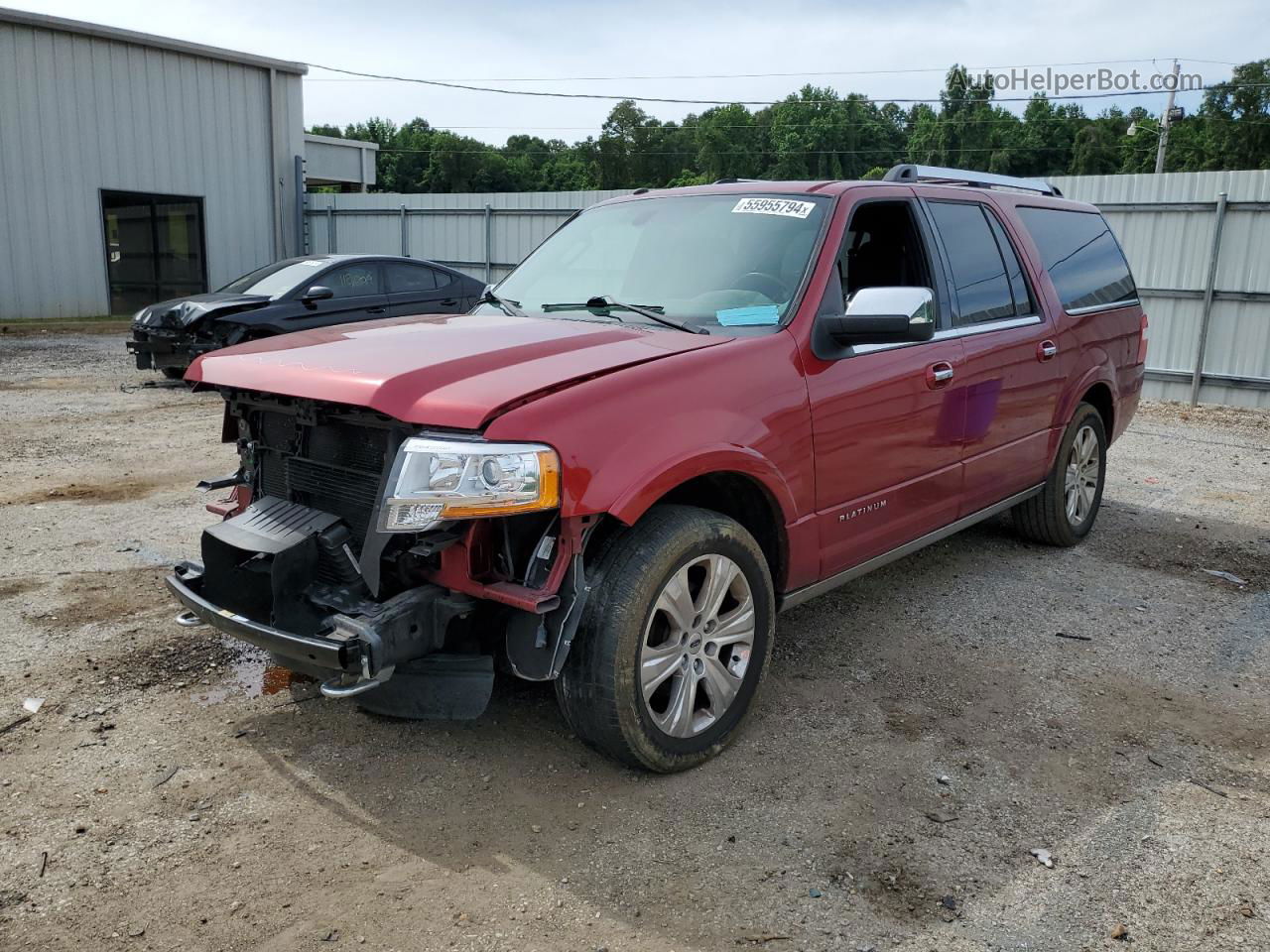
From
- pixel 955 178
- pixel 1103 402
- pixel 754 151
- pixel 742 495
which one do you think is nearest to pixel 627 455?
pixel 742 495

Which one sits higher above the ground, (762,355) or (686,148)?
(686,148)

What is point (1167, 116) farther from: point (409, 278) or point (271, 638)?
point (271, 638)

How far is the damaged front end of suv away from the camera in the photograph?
2.84 metres

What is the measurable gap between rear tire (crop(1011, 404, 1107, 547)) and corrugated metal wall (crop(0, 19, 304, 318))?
19.1 m

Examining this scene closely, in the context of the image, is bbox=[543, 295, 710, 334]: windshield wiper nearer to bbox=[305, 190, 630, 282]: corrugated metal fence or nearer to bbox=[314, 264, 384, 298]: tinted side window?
bbox=[314, 264, 384, 298]: tinted side window

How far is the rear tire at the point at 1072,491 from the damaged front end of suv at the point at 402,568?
3.71 meters

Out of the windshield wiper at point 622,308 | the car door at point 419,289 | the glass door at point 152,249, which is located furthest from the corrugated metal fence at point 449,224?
the windshield wiper at point 622,308

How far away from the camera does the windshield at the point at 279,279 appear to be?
11.3 m

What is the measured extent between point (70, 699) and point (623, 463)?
7.78ft

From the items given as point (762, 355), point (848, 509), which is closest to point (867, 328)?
point (762, 355)

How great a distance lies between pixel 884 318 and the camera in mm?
3623

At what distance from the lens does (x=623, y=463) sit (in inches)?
118

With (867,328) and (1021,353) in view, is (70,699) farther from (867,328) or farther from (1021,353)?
(1021,353)

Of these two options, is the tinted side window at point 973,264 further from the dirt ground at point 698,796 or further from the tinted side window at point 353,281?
the tinted side window at point 353,281
